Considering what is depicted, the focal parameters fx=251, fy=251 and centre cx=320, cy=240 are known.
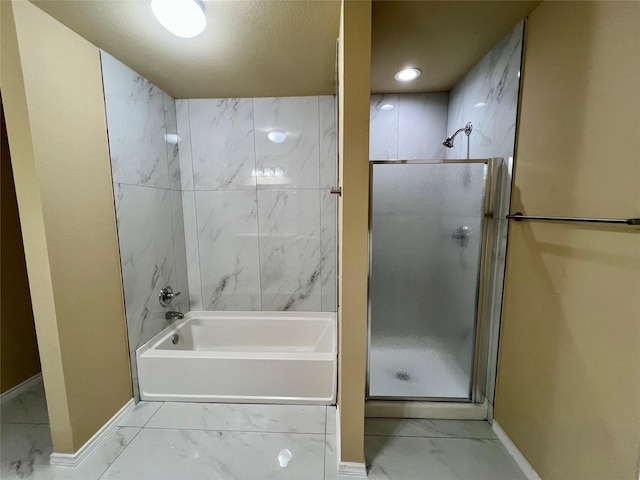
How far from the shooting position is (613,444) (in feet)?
2.80

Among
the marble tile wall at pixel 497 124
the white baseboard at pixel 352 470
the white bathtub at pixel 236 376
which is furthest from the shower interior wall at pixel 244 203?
the white baseboard at pixel 352 470

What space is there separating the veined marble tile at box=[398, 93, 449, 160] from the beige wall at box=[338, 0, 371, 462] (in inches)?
51.0

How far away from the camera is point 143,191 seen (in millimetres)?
1787

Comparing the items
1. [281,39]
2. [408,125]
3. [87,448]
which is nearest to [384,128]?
[408,125]

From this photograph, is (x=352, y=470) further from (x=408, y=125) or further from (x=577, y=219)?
(x=408, y=125)

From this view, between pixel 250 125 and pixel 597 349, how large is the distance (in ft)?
8.12

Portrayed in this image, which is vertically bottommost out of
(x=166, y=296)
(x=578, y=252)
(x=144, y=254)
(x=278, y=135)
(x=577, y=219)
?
(x=166, y=296)

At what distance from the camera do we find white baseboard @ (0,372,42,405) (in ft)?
5.60

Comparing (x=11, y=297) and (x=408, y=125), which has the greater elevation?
(x=408, y=125)

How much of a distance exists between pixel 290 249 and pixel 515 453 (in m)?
1.91

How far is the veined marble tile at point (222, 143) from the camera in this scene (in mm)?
2176

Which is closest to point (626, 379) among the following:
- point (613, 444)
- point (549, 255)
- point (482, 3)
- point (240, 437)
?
point (613, 444)

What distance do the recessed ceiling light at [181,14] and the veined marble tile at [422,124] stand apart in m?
1.64

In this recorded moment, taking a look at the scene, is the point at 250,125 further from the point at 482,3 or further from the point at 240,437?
the point at 240,437
